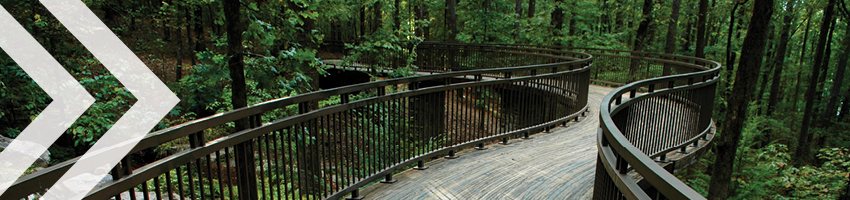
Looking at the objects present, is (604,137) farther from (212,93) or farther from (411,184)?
(212,93)

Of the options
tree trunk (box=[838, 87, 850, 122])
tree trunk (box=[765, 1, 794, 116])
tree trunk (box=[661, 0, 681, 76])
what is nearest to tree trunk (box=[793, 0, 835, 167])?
tree trunk (box=[765, 1, 794, 116])

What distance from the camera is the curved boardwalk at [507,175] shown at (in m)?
4.82

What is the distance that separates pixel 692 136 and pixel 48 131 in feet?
37.5

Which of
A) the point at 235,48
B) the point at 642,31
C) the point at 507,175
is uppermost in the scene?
the point at 642,31

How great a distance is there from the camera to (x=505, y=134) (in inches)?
271

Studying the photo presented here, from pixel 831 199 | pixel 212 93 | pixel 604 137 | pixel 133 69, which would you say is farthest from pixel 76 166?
pixel 831 199

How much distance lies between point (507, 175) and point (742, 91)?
5.29 metres

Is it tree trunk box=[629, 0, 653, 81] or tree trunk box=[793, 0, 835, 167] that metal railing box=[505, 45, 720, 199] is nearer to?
tree trunk box=[629, 0, 653, 81]

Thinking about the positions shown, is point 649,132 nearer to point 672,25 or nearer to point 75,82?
point 75,82

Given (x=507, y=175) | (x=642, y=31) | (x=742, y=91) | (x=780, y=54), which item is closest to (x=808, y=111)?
(x=780, y=54)
